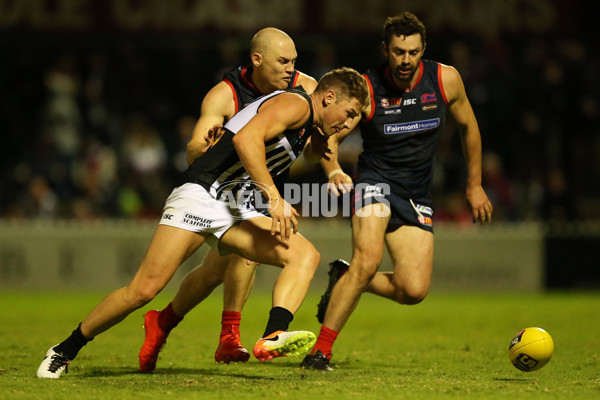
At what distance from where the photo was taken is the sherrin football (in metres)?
5.86

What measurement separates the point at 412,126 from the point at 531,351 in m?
1.99

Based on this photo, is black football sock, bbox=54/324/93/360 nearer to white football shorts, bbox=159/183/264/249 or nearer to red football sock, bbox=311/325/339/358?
white football shorts, bbox=159/183/264/249

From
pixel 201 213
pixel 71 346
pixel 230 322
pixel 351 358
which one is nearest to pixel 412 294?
pixel 351 358

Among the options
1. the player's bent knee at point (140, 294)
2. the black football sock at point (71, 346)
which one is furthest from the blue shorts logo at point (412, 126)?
the black football sock at point (71, 346)

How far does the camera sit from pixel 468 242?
13.8m

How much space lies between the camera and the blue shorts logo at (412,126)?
691 cm

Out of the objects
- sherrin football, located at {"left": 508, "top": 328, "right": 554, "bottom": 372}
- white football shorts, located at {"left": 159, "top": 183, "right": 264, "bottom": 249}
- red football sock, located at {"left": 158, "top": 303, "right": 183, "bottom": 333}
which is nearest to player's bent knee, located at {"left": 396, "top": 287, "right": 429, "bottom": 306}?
sherrin football, located at {"left": 508, "top": 328, "right": 554, "bottom": 372}

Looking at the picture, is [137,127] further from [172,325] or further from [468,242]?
[172,325]

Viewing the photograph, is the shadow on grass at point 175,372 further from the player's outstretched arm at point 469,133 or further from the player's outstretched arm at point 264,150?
the player's outstretched arm at point 469,133

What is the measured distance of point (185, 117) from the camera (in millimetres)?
15383

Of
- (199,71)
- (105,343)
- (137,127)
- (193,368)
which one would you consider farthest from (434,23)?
(193,368)

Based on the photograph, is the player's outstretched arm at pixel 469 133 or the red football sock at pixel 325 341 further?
the player's outstretched arm at pixel 469 133

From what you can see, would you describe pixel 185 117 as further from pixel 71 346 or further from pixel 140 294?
pixel 140 294

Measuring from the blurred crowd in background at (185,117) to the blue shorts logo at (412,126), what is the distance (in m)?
6.67
